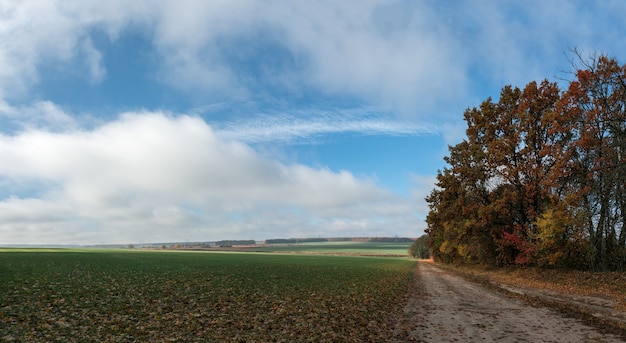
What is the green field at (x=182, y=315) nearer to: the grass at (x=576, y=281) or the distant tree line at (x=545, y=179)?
the grass at (x=576, y=281)

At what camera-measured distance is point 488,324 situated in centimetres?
1420

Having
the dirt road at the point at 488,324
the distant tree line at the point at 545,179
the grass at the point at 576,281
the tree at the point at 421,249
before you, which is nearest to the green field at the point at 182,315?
the dirt road at the point at 488,324

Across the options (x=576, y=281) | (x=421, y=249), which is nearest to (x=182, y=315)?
(x=576, y=281)

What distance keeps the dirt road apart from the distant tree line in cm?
1219

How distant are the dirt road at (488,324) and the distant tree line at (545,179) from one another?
40.0ft

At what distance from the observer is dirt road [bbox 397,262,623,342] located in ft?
39.2

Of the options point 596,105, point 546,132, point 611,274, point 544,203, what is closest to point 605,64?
point 596,105

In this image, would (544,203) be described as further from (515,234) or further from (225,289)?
(225,289)

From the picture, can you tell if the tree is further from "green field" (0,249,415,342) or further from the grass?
"green field" (0,249,415,342)

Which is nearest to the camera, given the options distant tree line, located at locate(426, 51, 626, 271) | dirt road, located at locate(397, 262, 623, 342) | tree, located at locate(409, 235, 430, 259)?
dirt road, located at locate(397, 262, 623, 342)

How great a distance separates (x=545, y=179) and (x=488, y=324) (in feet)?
78.5

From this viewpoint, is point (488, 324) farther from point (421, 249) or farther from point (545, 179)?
point (421, 249)

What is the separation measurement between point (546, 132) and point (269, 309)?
33.9 metres

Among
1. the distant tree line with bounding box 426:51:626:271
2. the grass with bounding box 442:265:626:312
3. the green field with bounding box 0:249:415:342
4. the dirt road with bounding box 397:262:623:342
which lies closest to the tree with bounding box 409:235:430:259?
the distant tree line with bounding box 426:51:626:271
